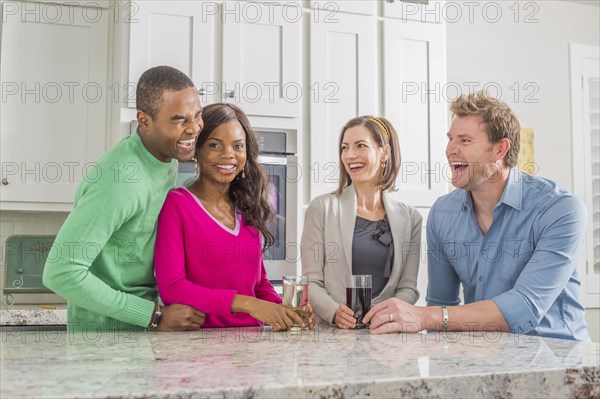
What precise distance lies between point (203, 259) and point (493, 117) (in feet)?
3.11

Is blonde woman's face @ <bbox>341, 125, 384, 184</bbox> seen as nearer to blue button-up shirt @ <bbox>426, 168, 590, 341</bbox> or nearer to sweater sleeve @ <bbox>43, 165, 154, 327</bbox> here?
blue button-up shirt @ <bbox>426, 168, 590, 341</bbox>

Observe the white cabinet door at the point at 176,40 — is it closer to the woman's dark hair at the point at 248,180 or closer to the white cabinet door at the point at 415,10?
the white cabinet door at the point at 415,10

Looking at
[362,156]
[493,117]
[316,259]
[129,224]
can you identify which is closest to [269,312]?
[129,224]

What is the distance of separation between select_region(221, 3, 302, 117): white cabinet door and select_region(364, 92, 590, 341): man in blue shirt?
1.16m

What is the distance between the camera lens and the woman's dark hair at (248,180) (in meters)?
1.48

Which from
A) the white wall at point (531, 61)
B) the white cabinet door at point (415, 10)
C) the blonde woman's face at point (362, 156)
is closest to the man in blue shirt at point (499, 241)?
the blonde woman's face at point (362, 156)

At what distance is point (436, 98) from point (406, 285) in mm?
1689

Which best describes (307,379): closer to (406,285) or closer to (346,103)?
(406,285)

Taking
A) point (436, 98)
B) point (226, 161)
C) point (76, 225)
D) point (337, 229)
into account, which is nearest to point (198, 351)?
point (76, 225)

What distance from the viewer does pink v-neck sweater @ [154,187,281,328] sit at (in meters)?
1.34

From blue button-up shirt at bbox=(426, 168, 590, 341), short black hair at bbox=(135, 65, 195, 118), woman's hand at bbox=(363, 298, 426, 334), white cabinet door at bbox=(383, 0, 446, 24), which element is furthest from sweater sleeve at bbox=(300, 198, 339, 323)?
white cabinet door at bbox=(383, 0, 446, 24)

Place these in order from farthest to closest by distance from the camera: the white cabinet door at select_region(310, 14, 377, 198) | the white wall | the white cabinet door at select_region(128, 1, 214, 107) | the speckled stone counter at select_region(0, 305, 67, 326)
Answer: the white wall → the white cabinet door at select_region(310, 14, 377, 198) → the white cabinet door at select_region(128, 1, 214, 107) → the speckled stone counter at select_region(0, 305, 67, 326)

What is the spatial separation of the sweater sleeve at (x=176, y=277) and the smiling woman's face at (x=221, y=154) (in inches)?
5.4

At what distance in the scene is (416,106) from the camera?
3.17 m
